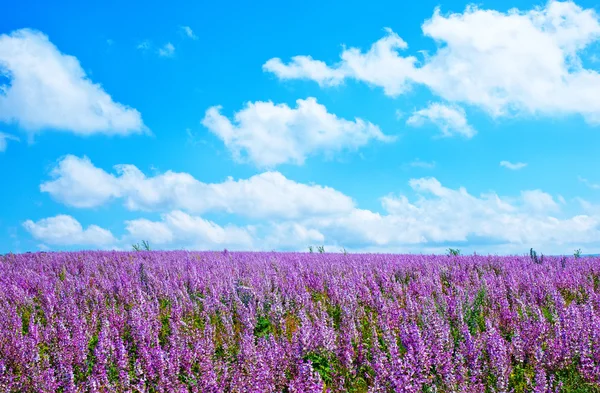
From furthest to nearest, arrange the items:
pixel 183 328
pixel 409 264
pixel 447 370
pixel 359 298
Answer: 1. pixel 409 264
2. pixel 359 298
3. pixel 183 328
4. pixel 447 370

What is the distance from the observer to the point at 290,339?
21.5 ft

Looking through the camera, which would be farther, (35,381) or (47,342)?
(47,342)

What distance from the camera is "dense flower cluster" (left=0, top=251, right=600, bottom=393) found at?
189 inches

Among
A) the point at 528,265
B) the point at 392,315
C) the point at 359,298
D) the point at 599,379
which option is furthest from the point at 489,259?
the point at 599,379

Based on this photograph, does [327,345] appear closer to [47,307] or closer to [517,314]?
[517,314]

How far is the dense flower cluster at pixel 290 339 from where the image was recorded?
189 inches

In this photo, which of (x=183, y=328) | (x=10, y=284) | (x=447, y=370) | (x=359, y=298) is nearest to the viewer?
(x=447, y=370)

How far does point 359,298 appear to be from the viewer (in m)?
8.76

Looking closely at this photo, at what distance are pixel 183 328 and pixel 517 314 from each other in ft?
16.6

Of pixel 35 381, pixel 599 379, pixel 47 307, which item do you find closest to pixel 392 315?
pixel 599 379

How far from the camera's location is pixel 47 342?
20.8 feet

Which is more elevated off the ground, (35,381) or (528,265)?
(528,265)

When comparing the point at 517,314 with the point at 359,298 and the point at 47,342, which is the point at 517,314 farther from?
the point at 47,342

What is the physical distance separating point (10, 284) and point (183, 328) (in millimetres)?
5373
